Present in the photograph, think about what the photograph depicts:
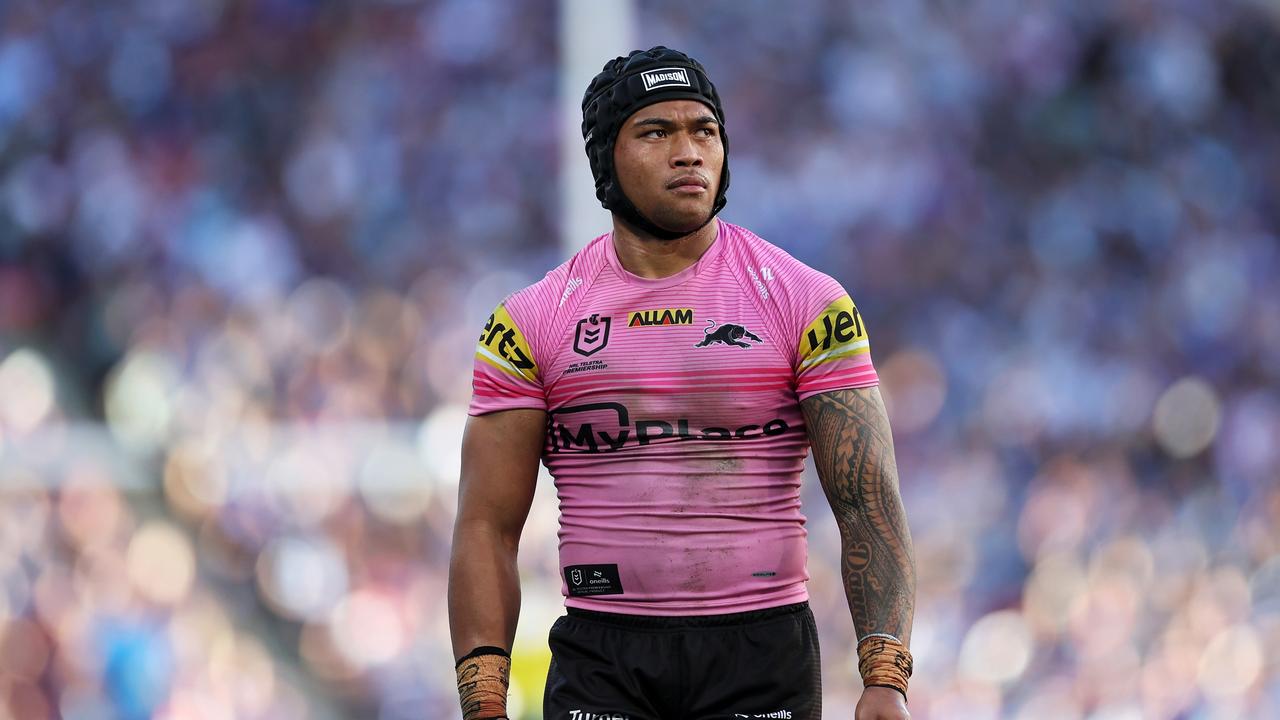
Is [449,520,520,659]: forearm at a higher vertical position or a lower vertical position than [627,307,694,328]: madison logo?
lower

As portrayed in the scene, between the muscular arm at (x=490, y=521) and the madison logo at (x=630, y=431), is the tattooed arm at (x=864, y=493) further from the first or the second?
the muscular arm at (x=490, y=521)

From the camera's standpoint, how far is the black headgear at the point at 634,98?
349 cm

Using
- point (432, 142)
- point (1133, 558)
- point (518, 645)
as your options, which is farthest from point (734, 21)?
point (518, 645)

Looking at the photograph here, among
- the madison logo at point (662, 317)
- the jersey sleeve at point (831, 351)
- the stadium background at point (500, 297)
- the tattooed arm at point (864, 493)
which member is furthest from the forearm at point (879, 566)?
the stadium background at point (500, 297)

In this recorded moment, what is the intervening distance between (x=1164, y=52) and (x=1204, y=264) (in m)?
1.90

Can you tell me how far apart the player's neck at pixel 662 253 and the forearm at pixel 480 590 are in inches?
25.8

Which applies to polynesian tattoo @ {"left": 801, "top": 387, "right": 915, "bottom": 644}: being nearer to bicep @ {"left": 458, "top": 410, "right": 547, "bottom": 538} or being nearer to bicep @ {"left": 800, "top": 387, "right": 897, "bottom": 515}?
bicep @ {"left": 800, "top": 387, "right": 897, "bottom": 515}

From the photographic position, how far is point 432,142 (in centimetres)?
1180

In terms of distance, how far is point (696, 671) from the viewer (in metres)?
3.23

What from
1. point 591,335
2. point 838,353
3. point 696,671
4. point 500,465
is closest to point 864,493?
point 838,353

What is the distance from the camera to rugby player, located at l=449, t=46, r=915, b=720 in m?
3.25

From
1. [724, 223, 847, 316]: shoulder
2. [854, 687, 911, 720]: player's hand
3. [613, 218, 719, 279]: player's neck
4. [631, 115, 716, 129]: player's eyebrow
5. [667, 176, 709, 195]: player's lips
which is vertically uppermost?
[631, 115, 716, 129]: player's eyebrow

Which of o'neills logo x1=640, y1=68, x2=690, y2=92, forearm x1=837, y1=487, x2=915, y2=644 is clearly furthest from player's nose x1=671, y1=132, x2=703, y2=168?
forearm x1=837, y1=487, x2=915, y2=644

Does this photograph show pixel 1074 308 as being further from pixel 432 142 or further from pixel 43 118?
pixel 43 118
